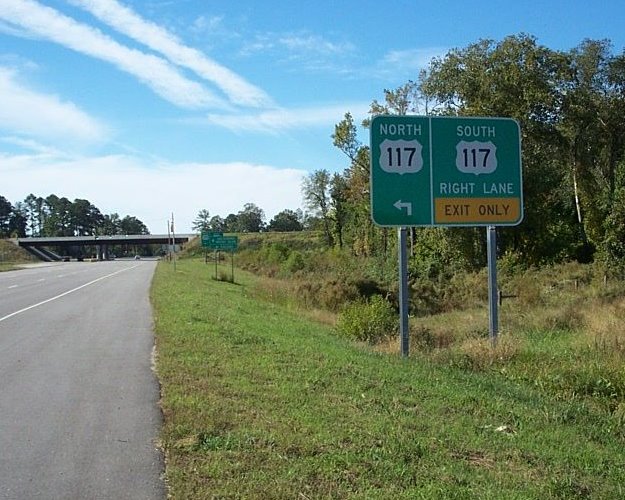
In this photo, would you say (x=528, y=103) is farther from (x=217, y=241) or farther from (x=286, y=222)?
(x=286, y=222)

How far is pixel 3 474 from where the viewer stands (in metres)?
5.34

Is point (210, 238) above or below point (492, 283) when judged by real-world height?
above

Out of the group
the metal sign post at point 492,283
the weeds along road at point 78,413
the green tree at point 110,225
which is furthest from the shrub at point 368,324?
the green tree at point 110,225

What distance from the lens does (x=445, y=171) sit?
11750mm

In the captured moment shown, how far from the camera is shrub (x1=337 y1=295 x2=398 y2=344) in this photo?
1600 cm

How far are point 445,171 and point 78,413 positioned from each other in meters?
7.37

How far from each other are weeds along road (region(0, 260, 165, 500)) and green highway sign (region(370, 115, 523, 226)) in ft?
16.6

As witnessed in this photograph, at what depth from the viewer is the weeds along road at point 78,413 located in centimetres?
514

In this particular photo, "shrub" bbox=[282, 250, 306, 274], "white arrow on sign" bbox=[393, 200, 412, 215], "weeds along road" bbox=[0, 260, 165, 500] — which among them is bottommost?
"shrub" bbox=[282, 250, 306, 274]

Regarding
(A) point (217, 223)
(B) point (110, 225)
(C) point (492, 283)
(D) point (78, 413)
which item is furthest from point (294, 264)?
(B) point (110, 225)

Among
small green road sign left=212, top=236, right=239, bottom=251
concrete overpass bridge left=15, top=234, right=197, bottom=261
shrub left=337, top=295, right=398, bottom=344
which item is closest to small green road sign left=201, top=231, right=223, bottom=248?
small green road sign left=212, top=236, right=239, bottom=251

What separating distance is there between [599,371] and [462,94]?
3512cm

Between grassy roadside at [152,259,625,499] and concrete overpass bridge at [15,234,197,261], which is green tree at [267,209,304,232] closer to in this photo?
concrete overpass bridge at [15,234,197,261]

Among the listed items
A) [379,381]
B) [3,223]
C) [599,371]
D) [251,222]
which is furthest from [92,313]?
[3,223]
